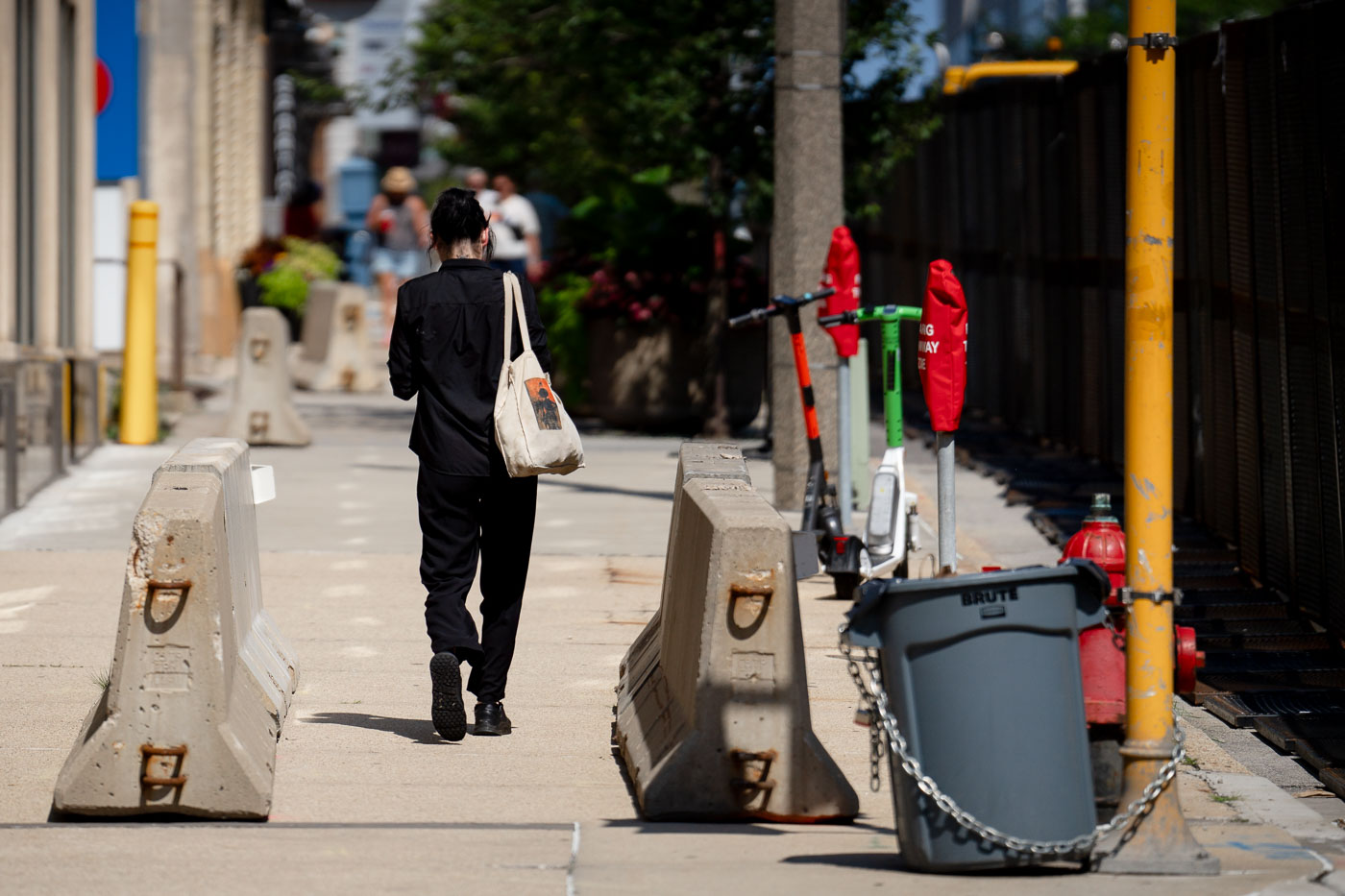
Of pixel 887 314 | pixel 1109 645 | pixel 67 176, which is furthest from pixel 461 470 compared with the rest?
pixel 67 176

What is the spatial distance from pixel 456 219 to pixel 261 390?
8803 mm

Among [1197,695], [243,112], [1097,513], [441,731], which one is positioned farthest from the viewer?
[243,112]

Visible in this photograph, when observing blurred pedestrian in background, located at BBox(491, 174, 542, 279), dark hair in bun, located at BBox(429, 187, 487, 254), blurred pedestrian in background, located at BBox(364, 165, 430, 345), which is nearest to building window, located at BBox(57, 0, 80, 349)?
blurred pedestrian in background, located at BBox(491, 174, 542, 279)

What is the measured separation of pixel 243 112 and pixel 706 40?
53.3 feet

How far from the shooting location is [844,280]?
10.4 m

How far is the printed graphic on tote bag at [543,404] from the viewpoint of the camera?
6.53 m

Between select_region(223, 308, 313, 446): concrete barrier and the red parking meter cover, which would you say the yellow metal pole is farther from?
select_region(223, 308, 313, 446): concrete barrier

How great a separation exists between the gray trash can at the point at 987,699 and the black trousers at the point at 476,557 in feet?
6.15

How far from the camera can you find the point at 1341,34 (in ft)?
26.8

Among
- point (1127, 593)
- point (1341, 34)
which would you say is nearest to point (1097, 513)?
point (1127, 593)

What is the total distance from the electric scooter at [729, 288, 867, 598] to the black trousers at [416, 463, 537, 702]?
259 centimetres

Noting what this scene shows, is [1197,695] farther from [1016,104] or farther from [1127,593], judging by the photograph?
[1016,104]

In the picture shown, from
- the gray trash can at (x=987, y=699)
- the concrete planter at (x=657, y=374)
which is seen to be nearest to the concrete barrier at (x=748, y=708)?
the gray trash can at (x=987, y=699)

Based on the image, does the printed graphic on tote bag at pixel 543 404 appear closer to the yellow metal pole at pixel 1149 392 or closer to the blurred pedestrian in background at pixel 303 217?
the yellow metal pole at pixel 1149 392
